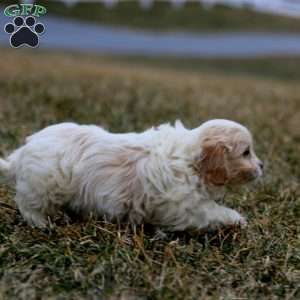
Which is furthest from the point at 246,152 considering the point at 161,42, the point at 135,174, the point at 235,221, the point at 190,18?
the point at 190,18

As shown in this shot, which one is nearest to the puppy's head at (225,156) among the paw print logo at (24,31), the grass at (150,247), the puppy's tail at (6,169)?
the grass at (150,247)

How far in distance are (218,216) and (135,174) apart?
0.58m

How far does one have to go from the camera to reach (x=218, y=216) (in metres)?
4.10

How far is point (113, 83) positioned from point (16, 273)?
6.54 m

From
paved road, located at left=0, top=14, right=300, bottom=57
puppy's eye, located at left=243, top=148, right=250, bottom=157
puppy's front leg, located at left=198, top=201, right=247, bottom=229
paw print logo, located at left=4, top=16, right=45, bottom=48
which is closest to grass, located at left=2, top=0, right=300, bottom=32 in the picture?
paved road, located at left=0, top=14, right=300, bottom=57

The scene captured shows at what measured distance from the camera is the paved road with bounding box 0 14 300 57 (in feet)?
50.2

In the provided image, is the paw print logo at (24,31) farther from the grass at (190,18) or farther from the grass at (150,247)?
the grass at (190,18)

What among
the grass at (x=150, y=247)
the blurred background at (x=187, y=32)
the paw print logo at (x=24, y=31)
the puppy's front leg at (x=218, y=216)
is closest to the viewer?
the grass at (x=150, y=247)

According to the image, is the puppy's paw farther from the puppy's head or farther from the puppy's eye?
the puppy's eye

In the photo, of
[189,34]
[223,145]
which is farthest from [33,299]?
[189,34]

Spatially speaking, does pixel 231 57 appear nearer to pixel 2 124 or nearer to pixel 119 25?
pixel 119 25

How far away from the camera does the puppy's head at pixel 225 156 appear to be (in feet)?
13.2

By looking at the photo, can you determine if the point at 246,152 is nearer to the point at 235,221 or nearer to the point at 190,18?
the point at 235,221

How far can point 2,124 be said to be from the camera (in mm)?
6777
